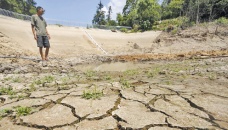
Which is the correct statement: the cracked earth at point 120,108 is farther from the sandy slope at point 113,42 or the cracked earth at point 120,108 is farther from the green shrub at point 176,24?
the green shrub at point 176,24

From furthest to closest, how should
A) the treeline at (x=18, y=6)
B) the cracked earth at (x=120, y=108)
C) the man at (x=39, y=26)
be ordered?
the treeline at (x=18, y=6)
the man at (x=39, y=26)
the cracked earth at (x=120, y=108)

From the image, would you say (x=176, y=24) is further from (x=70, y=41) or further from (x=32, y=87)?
(x=32, y=87)

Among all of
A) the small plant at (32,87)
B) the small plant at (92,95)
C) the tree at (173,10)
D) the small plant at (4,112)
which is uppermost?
the tree at (173,10)

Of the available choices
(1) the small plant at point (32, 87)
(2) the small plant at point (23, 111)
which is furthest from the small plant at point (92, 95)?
(1) the small plant at point (32, 87)

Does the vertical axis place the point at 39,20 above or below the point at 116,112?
above

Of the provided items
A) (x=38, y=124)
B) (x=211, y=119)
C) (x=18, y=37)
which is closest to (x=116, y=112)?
(x=38, y=124)

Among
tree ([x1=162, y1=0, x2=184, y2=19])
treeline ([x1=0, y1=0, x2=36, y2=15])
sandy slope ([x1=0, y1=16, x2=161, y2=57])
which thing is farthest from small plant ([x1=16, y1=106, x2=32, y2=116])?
treeline ([x1=0, y1=0, x2=36, y2=15])

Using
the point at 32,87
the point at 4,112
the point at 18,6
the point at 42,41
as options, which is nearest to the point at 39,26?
the point at 42,41

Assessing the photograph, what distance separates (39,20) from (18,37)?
5004mm

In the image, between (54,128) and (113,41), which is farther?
(113,41)

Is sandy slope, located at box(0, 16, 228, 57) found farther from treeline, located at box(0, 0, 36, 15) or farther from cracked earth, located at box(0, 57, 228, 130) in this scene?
treeline, located at box(0, 0, 36, 15)

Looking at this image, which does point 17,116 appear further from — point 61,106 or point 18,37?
point 18,37

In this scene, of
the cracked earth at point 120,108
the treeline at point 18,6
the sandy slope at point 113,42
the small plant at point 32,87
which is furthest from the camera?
the treeline at point 18,6

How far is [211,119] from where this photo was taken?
1.74m
